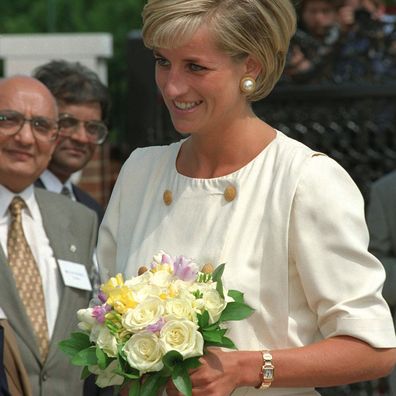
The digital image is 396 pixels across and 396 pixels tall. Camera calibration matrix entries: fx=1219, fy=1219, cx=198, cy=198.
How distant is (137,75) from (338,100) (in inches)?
58.0

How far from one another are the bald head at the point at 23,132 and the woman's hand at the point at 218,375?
2.32 m

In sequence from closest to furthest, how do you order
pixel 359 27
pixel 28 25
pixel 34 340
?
pixel 34 340 → pixel 359 27 → pixel 28 25

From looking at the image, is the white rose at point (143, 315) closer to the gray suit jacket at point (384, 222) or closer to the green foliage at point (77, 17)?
the gray suit jacket at point (384, 222)

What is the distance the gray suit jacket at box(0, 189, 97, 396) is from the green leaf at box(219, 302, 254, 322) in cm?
175

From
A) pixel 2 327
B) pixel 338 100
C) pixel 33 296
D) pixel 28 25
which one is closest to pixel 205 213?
pixel 2 327

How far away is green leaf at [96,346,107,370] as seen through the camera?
3.04m

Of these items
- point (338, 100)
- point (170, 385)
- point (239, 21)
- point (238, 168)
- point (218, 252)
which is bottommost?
point (170, 385)

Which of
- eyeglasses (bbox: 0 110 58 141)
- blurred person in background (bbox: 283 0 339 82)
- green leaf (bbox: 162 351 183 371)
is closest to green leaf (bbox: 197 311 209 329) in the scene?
green leaf (bbox: 162 351 183 371)

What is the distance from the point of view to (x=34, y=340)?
186 inches

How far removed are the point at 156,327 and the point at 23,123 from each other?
248 cm

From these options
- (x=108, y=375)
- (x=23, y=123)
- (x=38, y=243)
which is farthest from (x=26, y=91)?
(x=108, y=375)

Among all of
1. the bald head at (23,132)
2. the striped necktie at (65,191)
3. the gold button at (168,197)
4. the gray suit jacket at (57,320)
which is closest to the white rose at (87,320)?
the gold button at (168,197)

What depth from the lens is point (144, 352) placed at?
3021 millimetres

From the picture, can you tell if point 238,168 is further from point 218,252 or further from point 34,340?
point 34,340
